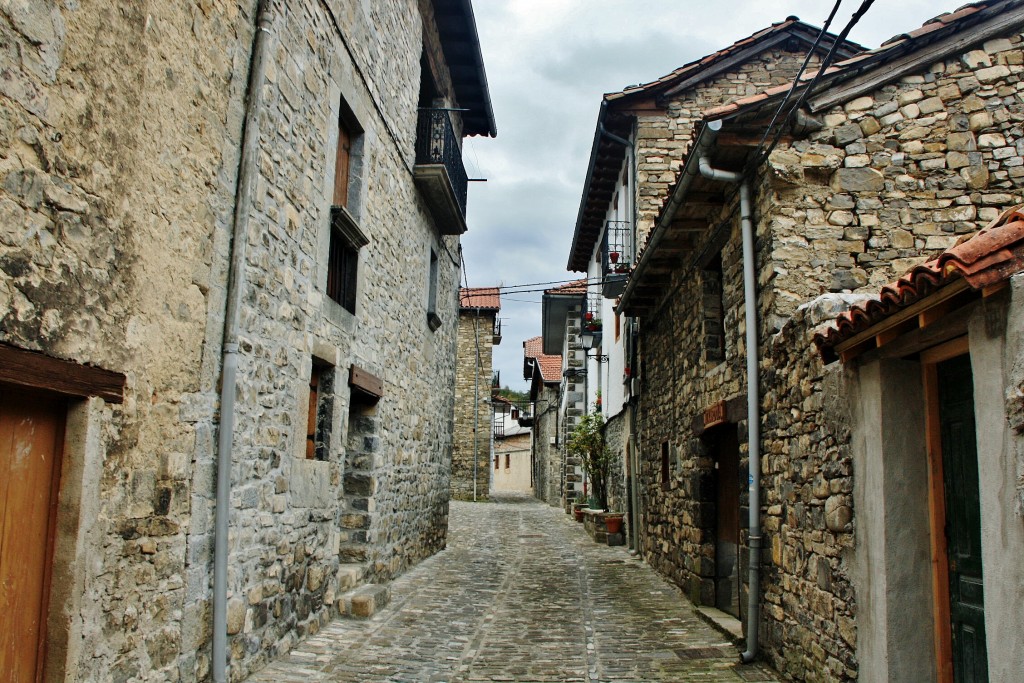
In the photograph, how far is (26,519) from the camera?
3.27m

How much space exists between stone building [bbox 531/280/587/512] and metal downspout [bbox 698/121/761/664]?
13.7m

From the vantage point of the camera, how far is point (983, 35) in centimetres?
552

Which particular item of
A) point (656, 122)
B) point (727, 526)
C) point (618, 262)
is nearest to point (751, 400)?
point (727, 526)

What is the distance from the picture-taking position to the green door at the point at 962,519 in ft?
11.2

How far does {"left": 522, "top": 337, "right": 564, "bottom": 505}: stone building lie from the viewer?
25906 millimetres

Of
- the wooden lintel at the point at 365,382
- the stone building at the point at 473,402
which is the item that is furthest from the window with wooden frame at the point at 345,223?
the stone building at the point at 473,402

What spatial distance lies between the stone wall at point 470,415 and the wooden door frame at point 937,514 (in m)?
21.4

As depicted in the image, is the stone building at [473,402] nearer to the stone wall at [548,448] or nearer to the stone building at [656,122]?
the stone wall at [548,448]

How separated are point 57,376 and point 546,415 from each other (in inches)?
1032

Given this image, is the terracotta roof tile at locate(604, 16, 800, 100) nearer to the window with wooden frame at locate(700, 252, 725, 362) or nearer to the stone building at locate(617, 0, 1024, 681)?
the stone building at locate(617, 0, 1024, 681)

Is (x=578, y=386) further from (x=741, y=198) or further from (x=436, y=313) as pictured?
(x=741, y=198)

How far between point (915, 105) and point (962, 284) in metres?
3.29

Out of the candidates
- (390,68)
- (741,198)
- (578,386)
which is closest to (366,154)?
(390,68)

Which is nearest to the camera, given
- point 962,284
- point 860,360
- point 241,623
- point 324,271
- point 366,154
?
point 962,284
